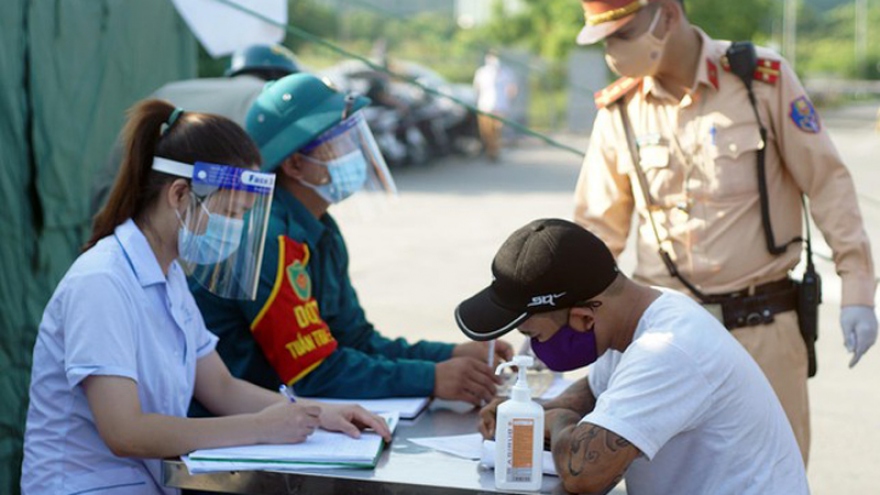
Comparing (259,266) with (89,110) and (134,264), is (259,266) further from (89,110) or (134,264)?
(89,110)

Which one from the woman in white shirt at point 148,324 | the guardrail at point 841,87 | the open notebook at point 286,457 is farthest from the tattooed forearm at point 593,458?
the guardrail at point 841,87

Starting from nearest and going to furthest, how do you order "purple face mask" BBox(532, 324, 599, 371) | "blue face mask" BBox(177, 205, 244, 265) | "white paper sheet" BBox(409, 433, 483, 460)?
"purple face mask" BBox(532, 324, 599, 371), "white paper sheet" BBox(409, 433, 483, 460), "blue face mask" BBox(177, 205, 244, 265)

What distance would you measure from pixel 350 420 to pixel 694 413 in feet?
Result: 2.67

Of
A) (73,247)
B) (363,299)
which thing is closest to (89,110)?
(73,247)

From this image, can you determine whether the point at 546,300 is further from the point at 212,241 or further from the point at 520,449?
the point at 212,241

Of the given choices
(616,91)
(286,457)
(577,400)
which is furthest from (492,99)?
(286,457)

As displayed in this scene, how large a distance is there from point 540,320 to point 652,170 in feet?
3.97

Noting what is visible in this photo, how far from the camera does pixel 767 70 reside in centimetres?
344

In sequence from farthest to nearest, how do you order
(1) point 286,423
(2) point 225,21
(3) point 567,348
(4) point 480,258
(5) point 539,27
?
(5) point 539,27, (4) point 480,258, (2) point 225,21, (1) point 286,423, (3) point 567,348

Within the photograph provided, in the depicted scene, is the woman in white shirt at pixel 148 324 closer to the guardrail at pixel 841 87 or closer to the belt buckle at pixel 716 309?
the belt buckle at pixel 716 309

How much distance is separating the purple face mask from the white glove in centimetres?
112

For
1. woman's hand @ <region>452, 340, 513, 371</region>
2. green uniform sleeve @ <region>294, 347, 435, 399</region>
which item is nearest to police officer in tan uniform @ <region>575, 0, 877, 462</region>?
woman's hand @ <region>452, 340, 513, 371</region>

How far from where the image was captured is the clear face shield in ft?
11.0

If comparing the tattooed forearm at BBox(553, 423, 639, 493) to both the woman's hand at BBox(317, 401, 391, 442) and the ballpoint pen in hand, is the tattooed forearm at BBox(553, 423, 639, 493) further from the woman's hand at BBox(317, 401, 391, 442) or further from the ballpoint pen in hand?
the ballpoint pen in hand
